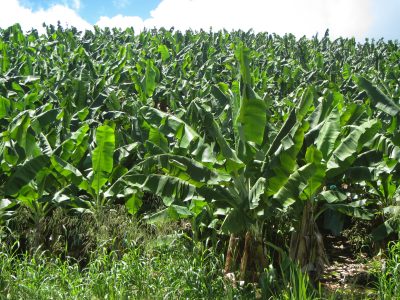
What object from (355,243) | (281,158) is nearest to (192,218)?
(281,158)

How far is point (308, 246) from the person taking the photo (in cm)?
605

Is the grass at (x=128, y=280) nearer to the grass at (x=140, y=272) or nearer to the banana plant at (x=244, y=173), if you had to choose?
the grass at (x=140, y=272)

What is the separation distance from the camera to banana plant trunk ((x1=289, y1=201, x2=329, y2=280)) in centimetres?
604

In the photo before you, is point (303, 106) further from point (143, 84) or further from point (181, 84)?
point (181, 84)

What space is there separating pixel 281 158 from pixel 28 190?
2.77 meters

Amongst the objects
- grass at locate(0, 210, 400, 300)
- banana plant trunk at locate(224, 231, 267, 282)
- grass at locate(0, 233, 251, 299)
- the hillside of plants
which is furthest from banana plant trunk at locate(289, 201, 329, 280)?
grass at locate(0, 233, 251, 299)

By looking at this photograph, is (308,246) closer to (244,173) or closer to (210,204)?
(244,173)

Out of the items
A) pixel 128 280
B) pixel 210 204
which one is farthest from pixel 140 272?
pixel 210 204

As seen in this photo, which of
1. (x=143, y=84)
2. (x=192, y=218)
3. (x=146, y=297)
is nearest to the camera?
(x=146, y=297)

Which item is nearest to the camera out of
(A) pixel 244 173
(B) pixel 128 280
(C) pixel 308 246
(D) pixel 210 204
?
(B) pixel 128 280

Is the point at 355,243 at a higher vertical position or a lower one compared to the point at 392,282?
higher

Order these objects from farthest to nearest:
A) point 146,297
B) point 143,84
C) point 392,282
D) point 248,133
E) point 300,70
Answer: point 300,70
point 143,84
point 248,133
point 392,282
point 146,297

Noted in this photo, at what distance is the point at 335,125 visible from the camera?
6043mm

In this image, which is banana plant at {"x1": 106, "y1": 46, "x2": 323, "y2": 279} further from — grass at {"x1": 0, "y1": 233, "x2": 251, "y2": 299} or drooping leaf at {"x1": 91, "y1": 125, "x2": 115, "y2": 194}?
drooping leaf at {"x1": 91, "y1": 125, "x2": 115, "y2": 194}
